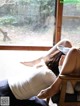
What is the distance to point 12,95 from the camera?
6.06 feet

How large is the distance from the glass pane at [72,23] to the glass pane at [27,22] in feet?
0.53

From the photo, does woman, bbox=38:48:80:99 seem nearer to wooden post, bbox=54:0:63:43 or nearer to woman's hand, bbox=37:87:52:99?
woman's hand, bbox=37:87:52:99

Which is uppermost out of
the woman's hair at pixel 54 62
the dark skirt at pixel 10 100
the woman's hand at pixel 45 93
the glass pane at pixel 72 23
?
the glass pane at pixel 72 23

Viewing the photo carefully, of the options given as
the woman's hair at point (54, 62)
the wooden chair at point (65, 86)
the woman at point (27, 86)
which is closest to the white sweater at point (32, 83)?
the woman at point (27, 86)

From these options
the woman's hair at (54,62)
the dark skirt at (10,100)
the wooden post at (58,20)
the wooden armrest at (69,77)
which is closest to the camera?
the wooden armrest at (69,77)

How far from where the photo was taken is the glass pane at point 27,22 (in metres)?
2.64

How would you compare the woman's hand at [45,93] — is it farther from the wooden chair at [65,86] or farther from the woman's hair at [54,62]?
the woman's hair at [54,62]

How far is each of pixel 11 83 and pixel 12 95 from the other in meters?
0.11

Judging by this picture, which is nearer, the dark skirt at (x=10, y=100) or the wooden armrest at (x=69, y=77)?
the wooden armrest at (x=69, y=77)

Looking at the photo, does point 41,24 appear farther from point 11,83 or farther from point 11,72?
point 11,83

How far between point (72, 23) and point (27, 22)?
60 cm

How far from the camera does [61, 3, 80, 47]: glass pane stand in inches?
105

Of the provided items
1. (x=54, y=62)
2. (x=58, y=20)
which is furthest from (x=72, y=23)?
(x=54, y=62)

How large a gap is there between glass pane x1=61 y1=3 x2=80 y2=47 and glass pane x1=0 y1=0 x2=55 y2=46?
162 mm
